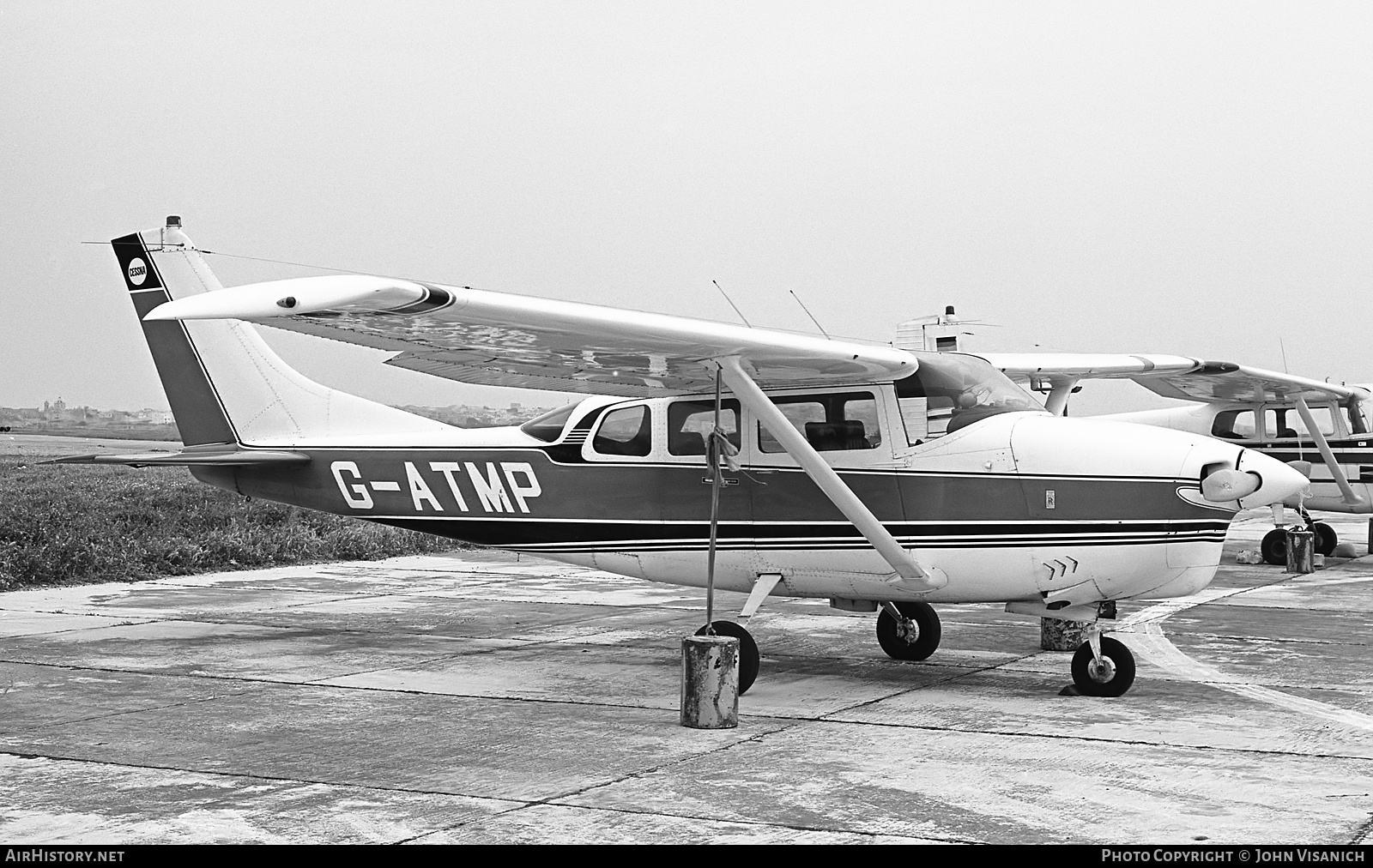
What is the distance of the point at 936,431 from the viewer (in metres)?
8.70

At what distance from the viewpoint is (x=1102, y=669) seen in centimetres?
843

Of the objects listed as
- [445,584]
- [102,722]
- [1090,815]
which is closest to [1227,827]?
[1090,815]

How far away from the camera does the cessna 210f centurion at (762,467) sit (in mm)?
7727

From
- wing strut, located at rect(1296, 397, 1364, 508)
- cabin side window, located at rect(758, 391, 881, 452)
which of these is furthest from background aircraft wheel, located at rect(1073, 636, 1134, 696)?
wing strut, located at rect(1296, 397, 1364, 508)

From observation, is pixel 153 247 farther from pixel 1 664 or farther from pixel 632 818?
pixel 632 818

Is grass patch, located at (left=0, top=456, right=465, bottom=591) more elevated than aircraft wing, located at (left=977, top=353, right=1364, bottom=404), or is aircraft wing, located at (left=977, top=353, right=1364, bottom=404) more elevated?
aircraft wing, located at (left=977, top=353, right=1364, bottom=404)

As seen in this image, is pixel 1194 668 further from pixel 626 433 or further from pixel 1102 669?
pixel 626 433

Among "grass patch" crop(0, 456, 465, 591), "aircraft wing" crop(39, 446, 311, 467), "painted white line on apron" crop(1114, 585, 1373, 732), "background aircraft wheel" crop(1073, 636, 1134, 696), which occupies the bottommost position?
"grass patch" crop(0, 456, 465, 591)

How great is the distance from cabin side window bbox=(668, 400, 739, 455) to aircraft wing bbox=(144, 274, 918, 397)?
162 mm

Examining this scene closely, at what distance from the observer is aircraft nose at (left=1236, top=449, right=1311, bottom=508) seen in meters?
7.62

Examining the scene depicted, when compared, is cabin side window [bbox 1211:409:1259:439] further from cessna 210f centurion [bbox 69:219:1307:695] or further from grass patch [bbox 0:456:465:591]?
cessna 210f centurion [bbox 69:219:1307:695]

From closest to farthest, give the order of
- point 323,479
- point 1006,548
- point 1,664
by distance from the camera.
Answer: point 1006,548 → point 1,664 → point 323,479

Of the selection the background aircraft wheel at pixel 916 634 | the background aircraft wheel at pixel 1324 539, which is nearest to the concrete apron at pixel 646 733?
Answer: the background aircraft wheel at pixel 916 634
